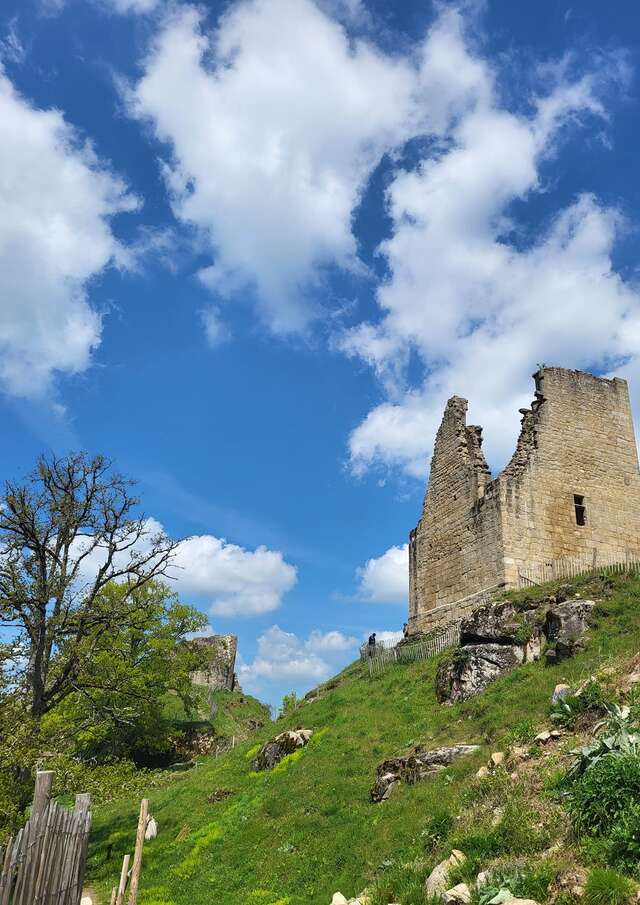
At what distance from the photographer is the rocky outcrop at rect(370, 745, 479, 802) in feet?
49.8

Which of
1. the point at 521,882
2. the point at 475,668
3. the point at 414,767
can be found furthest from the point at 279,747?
the point at 521,882

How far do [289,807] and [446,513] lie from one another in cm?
1601

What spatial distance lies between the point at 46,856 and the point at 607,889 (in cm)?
660

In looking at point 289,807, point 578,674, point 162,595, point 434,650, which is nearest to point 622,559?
point 434,650

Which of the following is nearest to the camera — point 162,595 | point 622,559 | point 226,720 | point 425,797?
point 425,797

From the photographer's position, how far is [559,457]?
28938mm

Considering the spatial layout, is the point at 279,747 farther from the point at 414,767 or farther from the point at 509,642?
the point at 509,642

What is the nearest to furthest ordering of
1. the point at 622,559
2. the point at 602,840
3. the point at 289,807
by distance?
the point at 602,840
the point at 289,807
the point at 622,559

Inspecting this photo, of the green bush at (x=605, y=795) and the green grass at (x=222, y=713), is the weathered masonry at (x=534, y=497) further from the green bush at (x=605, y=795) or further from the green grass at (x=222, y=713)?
the green bush at (x=605, y=795)

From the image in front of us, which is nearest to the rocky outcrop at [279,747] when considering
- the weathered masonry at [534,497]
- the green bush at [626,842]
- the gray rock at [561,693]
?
the weathered masonry at [534,497]

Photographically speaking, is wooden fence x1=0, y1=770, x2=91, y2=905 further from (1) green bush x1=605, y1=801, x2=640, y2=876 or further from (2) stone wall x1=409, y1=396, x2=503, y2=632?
(2) stone wall x1=409, y1=396, x2=503, y2=632

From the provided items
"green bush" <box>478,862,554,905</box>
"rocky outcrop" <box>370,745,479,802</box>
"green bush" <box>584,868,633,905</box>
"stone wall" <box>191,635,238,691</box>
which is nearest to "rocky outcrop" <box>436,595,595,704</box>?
"rocky outcrop" <box>370,745,479,802</box>

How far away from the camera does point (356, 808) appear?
50.9 feet

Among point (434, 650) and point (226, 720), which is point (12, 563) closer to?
point (434, 650)
